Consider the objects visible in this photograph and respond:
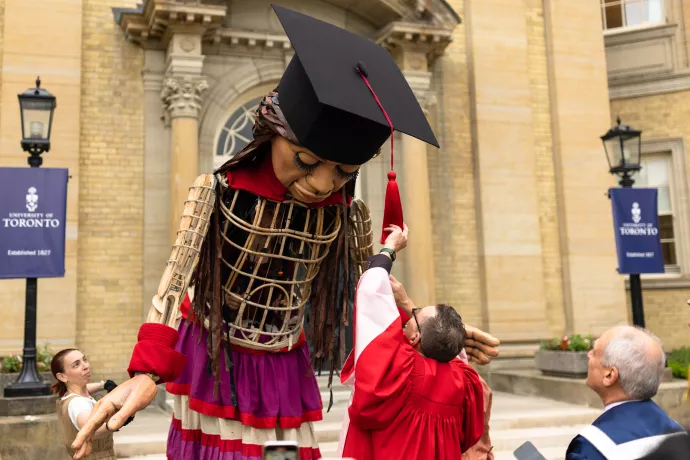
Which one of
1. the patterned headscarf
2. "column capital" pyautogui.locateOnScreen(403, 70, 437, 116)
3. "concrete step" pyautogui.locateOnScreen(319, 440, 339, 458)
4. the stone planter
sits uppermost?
"column capital" pyautogui.locateOnScreen(403, 70, 437, 116)

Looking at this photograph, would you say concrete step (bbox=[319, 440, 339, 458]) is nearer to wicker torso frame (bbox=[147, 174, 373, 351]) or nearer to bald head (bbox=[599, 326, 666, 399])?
wicker torso frame (bbox=[147, 174, 373, 351])

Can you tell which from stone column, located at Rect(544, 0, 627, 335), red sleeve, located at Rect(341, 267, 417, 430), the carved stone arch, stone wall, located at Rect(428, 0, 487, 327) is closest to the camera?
red sleeve, located at Rect(341, 267, 417, 430)

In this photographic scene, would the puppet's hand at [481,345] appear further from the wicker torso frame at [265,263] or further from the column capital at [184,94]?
the column capital at [184,94]

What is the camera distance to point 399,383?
290cm

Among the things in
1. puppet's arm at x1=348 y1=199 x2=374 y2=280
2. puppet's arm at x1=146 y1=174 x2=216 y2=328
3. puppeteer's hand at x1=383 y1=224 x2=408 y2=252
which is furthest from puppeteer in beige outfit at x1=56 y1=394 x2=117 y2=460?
puppeteer's hand at x1=383 y1=224 x2=408 y2=252

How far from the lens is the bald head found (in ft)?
8.53

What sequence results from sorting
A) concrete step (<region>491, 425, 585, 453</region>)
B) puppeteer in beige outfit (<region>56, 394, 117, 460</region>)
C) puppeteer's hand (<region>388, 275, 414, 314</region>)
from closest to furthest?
puppeteer's hand (<region>388, 275, 414, 314</region>) → puppeteer in beige outfit (<region>56, 394, 117, 460</region>) → concrete step (<region>491, 425, 585, 453</region>)

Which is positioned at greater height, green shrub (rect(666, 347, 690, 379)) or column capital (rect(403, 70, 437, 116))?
column capital (rect(403, 70, 437, 116))

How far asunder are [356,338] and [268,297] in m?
0.58

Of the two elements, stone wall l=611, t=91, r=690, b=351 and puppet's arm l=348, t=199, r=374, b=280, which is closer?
puppet's arm l=348, t=199, r=374, b=280

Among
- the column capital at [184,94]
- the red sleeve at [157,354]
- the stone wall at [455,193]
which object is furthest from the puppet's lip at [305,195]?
the stone wall at [455,193]

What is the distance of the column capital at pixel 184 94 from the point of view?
34.3 ft

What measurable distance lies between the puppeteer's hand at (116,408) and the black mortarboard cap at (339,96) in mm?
1245

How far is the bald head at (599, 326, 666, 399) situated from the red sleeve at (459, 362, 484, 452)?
73 cm
